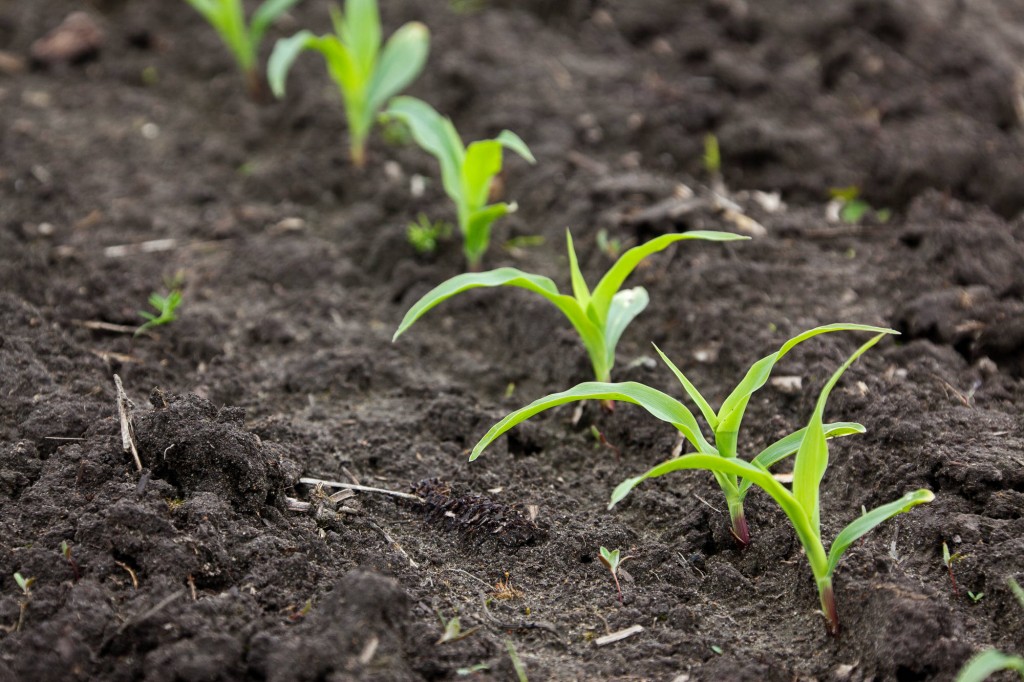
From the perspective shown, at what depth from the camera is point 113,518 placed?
77.0 inches

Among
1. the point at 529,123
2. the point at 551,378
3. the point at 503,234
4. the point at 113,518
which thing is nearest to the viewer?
the point at 113,518

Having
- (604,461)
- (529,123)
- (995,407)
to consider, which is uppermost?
(529,123)

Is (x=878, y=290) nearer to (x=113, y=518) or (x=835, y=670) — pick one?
(x=835, y=670)

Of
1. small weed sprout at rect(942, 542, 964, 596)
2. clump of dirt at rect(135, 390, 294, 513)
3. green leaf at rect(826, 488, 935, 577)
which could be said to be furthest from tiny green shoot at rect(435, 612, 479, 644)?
Answer: small weed sprout at rect(942, 542, 964, 596)

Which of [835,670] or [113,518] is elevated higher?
[113,518]

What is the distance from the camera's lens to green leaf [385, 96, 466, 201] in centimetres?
Result: 299

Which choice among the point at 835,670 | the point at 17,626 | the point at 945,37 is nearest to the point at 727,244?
the point at 835,670

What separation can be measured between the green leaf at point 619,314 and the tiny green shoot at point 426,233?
2.72 ft

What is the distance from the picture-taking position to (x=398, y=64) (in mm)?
3514

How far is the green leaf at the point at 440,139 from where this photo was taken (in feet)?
9.81

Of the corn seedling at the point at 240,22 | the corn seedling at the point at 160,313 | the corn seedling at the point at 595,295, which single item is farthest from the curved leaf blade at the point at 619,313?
the corn seedling at the point at 240,22

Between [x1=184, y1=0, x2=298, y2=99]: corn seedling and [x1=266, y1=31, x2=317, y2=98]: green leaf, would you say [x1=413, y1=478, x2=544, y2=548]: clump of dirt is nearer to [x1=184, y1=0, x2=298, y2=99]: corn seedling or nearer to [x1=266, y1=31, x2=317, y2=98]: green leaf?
[x1=266, y1=31, x2=317, y2=98]: green leaf

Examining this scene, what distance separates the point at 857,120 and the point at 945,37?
2.23ft

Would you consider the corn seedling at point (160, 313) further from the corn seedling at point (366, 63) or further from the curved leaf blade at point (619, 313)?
the curved leaf blade at point (619, 313)
